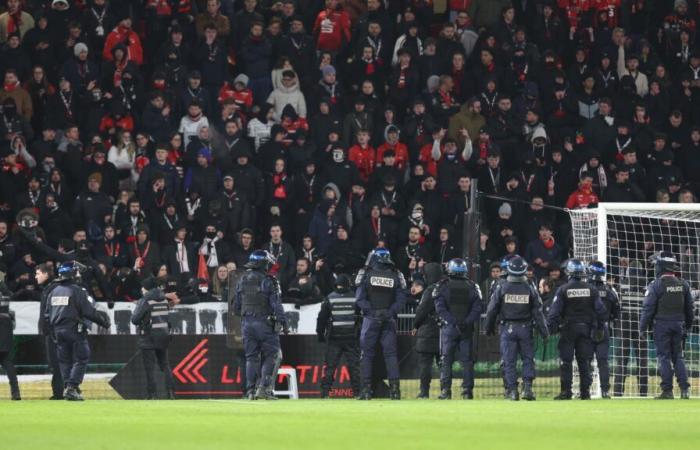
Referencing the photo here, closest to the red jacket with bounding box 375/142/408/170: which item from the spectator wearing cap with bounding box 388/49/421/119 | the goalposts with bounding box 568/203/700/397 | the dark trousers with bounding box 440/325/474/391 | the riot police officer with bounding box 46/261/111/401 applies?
the spectator wearing cap with bounding box 388/49/421/119

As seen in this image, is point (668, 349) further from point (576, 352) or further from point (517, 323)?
point (517, 323)

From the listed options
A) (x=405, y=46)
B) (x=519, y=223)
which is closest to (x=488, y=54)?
(x=405, y=46)

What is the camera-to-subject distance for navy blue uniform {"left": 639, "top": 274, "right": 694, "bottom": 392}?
71.0 feet

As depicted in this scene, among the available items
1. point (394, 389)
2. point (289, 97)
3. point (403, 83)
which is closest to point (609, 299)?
point (394, 389)

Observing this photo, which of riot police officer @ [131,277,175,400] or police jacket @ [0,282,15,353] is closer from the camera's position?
police jacket @ [0,282,15,353]

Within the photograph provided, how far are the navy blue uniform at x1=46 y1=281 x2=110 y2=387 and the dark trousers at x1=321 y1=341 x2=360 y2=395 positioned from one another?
3.81 meters

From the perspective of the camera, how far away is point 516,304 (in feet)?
67.8

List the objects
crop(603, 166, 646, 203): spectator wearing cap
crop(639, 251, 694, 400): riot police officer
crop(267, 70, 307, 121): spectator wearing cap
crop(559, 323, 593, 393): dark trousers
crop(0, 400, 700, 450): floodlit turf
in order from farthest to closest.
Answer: crop(267, 70, 307, 121): spectator wearing cap
crop(603, 166, 646, 203): spectator wearing cap
crop(559, 323, 593, 393): dark trousers
crop(639, 251, 694, 400): riot police officer
crop(0, 400, 700, 450): floodlit turf

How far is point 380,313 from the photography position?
21.7 m

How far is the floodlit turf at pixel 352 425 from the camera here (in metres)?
12.8

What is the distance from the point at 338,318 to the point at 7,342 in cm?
483

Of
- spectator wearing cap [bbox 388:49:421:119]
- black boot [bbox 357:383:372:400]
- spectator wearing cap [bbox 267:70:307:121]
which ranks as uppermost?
spectator wearing cap [bbox 388:49:421:119]

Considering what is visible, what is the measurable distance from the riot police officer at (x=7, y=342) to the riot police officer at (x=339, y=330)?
4484mm

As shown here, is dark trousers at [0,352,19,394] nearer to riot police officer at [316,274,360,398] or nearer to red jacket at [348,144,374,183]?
riot police officer at [316,274,360,398]
